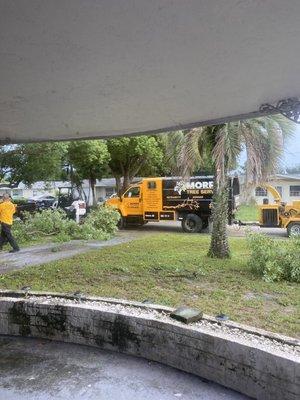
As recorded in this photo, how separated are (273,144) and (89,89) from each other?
6.85 metres

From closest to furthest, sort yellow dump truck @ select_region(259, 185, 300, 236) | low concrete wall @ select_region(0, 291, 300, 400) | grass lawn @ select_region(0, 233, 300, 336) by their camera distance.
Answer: low concrete wall @ select_region(0, 291, 300, 400)
grass lawn @ select_region(0, 233, 300, 336)
yellow dump truck @ select_region(259, 185, 300, 236)

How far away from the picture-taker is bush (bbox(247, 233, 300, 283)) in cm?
837

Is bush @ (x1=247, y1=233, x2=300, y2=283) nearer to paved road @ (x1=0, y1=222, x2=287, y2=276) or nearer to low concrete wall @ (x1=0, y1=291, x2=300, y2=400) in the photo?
low concrete wall @ (x1=0, y1=291, x2=300, y2=400)

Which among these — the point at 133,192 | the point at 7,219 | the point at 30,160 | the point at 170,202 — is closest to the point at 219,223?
the point at 7,219

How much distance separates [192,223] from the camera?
19.0m

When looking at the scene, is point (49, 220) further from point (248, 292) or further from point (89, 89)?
point (89, 89)

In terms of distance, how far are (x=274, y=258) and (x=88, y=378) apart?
5.36 metres

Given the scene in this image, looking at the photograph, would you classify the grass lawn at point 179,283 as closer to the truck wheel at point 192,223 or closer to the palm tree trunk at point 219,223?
the palm tree trunk at point 219,223

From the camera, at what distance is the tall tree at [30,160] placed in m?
20.8

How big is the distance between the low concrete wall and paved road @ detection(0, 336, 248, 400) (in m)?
0.12

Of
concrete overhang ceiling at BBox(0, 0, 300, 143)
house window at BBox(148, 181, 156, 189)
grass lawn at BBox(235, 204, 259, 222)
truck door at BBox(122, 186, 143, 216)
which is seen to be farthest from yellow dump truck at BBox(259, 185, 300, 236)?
concrete overhang ceiling at BBox(0, 0, 300, 143)

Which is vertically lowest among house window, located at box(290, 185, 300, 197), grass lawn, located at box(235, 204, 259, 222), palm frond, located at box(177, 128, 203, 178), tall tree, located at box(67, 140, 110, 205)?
grass lawn, located at box(235, 204, 259, 222)

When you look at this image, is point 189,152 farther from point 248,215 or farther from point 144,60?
point 248,215

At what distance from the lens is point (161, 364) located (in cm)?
467
